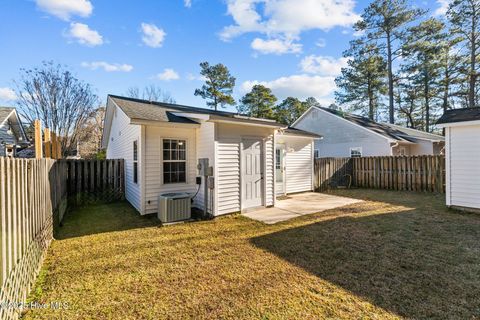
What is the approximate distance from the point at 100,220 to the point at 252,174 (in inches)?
178

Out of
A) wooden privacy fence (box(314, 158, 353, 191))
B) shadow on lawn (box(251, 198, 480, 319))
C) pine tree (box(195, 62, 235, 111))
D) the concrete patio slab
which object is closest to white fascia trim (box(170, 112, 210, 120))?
the concrete patio slab

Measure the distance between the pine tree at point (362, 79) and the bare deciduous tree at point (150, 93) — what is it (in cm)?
2067

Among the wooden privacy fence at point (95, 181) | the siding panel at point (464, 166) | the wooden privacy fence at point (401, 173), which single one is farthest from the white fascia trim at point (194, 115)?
the wooden privacy fence at point (401, 173)

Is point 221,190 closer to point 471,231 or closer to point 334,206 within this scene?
point 334,206

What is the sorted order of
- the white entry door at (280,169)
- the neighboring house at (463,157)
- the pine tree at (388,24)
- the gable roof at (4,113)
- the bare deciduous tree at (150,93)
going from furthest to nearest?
the bare deciduous tree at (150,93), the pine tree at (388,24), the gable roof at (4,113), the white entry door at (280,169), the neighboring house at (463,157)

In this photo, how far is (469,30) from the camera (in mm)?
18188

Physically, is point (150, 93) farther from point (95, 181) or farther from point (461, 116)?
point (461, 116)

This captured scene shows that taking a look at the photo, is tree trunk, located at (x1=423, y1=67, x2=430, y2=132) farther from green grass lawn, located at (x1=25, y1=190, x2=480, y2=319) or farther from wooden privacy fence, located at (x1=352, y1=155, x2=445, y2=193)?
green grass lawn, located at (x1=25, y1=190, x2=480, y2=319)

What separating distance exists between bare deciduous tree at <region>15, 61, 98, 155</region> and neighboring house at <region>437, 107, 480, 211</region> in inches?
801

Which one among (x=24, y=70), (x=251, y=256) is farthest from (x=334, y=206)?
(x=24, y=70)

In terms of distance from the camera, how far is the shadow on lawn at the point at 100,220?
5.24 meters

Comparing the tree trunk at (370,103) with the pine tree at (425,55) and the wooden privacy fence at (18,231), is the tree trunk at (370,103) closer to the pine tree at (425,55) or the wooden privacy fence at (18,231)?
the pine tree at (425,55)

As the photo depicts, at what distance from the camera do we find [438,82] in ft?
70.1

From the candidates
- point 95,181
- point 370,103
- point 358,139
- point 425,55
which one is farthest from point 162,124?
point 425,55
